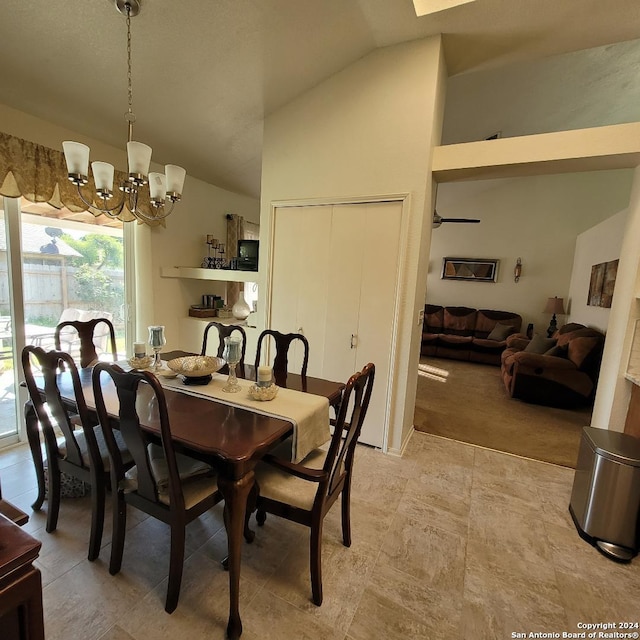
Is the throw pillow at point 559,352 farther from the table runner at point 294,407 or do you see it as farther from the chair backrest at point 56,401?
the chair backrest at point 56,401

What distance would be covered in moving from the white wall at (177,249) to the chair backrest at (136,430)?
90.2 inches

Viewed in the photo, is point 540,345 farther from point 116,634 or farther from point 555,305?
point 116,634

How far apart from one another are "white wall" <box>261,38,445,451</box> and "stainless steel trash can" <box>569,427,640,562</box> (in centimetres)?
122

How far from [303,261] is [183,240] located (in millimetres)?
1720

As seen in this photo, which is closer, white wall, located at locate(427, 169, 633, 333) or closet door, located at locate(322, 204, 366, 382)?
closet door, located at locate(322, 204, 366, 382)

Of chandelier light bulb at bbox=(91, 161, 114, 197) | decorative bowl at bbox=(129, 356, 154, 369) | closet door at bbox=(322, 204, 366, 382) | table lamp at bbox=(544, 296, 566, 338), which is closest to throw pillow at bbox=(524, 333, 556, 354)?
table lamp at bbox=(544, 296, 566, 338)

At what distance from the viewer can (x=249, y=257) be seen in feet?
11.5

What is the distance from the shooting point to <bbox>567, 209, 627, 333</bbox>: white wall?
13.9 ft

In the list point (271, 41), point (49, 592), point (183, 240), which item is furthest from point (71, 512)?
point (271, 41)

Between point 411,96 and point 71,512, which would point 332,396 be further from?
point 411,96

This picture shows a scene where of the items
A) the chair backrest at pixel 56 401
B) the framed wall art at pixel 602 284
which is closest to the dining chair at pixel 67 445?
the chair backrest at pixel 56 401

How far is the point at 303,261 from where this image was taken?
2979 millimetres

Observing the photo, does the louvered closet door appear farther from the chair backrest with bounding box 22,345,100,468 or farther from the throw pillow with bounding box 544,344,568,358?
the throw pillow with bounding box 544,344,568,358

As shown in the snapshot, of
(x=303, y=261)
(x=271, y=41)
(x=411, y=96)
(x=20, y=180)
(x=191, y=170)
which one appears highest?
(x=271, y=41)
